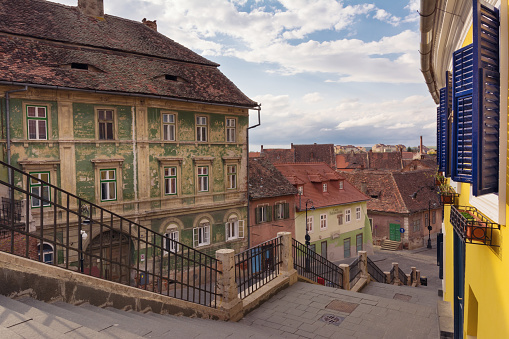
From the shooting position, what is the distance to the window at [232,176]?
927 inches

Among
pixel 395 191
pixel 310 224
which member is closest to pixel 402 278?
pixel 310 224

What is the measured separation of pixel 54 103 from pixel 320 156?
5168 cm

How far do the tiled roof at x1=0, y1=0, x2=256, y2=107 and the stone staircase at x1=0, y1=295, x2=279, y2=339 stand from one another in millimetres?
13767

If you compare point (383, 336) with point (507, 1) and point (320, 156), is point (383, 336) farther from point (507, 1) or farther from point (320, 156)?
point (320, 156)

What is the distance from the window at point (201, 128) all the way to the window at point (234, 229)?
5.64m

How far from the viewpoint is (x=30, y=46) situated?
17359mm

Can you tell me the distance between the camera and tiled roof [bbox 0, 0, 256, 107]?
16.8m

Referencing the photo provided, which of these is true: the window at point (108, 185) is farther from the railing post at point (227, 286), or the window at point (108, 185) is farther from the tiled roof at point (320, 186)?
the tiled roof at point (320, 186)

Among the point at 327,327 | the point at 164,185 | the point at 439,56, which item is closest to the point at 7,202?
the point at 164,185

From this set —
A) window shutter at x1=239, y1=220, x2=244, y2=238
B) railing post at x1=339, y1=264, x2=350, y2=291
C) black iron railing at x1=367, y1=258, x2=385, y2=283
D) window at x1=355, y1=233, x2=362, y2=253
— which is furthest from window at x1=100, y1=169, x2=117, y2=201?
window at x1=355, y1=233, x2=362, y2=253

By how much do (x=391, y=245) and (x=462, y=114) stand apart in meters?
35.1

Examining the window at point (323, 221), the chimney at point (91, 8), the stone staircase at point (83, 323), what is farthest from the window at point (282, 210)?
the stone staircase at point (83, 323)

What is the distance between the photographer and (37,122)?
16.6 metres

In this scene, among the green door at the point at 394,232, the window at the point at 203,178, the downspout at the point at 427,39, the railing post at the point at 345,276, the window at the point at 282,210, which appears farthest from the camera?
the green door at the point at 394,232
